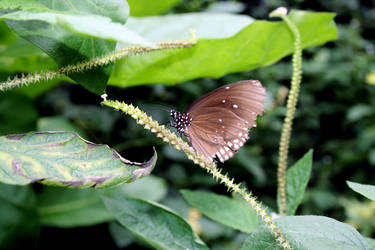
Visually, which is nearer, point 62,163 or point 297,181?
point 62,163

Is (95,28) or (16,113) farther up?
(95,28)

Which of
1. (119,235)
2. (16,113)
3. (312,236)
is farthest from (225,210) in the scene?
(16,113)

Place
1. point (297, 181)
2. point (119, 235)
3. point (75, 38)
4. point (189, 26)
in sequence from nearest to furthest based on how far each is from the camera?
point (75, 38)
point (297, 181)
point (189, 26)
point (119, 235)

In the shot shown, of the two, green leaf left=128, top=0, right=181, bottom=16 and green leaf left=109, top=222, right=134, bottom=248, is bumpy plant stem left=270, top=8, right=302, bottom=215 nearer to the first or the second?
green leaf left=128, top=0, right=181, bottom=16

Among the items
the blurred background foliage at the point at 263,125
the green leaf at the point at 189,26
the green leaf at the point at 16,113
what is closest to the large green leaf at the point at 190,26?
the green leaf at the point at 189,26

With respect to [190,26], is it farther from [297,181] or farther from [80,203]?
[80,203]

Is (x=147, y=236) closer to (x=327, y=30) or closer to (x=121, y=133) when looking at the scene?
(x=327, y=30)

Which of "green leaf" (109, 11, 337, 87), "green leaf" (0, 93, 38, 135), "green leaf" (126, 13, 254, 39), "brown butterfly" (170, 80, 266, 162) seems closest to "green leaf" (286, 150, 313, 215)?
"brown butterfly" (170, 80, 266, 162)
